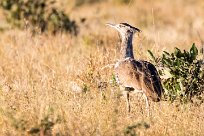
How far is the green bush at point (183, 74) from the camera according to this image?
7.18 m

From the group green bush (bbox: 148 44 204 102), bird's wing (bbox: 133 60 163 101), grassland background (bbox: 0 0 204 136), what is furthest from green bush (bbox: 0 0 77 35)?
bird's wing (bbox: 133 60 163 101)

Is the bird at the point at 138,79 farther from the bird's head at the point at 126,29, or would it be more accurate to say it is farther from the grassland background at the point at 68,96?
the bird's head at the point at 126,29

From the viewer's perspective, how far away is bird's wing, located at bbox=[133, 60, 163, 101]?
261 inches

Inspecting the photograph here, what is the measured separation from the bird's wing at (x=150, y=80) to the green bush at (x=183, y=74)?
10.2 inches

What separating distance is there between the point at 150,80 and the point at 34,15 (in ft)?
19.9

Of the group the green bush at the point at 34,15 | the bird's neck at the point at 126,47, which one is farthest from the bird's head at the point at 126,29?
the green bush at the point at 34,15

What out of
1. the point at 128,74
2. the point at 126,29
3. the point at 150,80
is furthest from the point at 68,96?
the point at 126,29

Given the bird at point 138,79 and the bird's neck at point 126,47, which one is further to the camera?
the bird's neck at point 126,47

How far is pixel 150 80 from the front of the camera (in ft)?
22.1

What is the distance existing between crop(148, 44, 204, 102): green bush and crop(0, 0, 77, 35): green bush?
5.25 meters

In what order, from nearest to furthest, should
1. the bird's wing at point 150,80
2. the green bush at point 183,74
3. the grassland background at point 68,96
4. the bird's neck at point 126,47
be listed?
1. the grassland background at point 68,96
2. the bird's wing at point 150,80
3. the green bush at point 183,74
4. the bird's neck at point 126,47

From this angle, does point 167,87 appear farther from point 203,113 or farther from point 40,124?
point 40,124

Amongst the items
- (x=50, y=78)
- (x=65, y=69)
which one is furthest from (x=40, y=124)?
(x=65, y=69)

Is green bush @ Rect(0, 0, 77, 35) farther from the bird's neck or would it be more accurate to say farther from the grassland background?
the bird's neck
